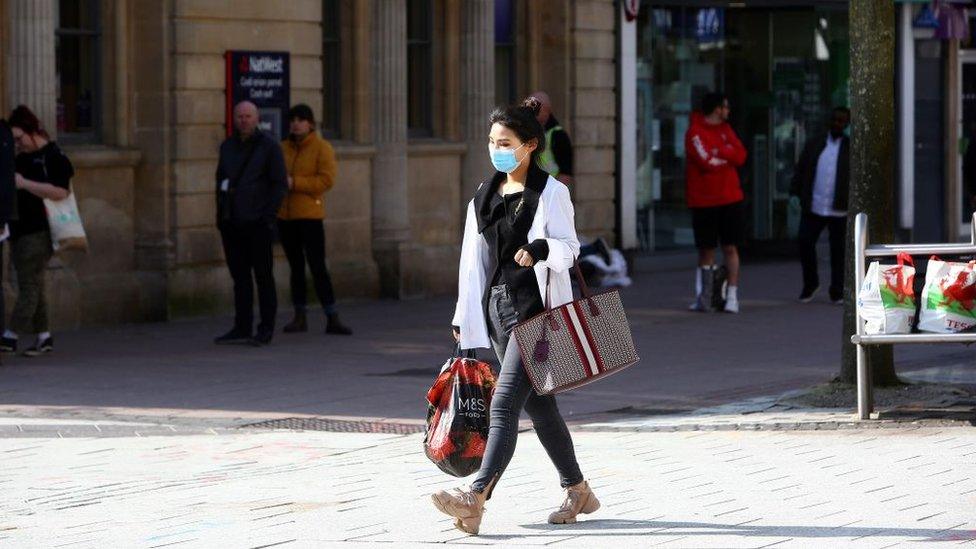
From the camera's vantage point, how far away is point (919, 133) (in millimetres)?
25219

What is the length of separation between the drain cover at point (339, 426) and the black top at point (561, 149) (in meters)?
4.81

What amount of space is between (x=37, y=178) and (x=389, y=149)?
205 inches

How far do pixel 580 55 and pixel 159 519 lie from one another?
13264mm

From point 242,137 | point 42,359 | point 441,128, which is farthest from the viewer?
point 441,128

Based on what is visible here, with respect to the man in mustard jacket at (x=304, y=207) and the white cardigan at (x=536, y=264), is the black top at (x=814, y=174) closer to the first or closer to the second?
the man in mustard jacket at (x=304, y=207)

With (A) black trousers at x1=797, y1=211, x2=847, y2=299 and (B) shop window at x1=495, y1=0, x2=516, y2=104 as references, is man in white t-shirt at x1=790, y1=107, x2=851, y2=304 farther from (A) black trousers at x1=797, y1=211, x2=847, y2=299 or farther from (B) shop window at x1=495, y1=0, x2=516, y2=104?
A: (B) shop window at x1=495, y1=0, x2=516, y2=104

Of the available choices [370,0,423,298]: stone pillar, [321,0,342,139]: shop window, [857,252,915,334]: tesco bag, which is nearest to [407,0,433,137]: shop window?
[370,0,423,298]: stone pillar

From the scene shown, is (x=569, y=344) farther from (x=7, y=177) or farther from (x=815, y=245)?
(x=815, y=245)

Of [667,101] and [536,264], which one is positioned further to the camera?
[667,101]

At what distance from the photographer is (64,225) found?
44.2 feet

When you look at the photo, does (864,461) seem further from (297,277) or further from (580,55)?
(580,55)

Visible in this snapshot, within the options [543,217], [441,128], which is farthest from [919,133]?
[543,217]

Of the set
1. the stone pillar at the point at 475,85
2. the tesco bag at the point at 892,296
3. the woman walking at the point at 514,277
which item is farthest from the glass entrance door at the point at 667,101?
the woman walking at the point at 514,277

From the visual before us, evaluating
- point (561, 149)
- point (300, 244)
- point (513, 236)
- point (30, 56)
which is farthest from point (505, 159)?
point (30, 56)
